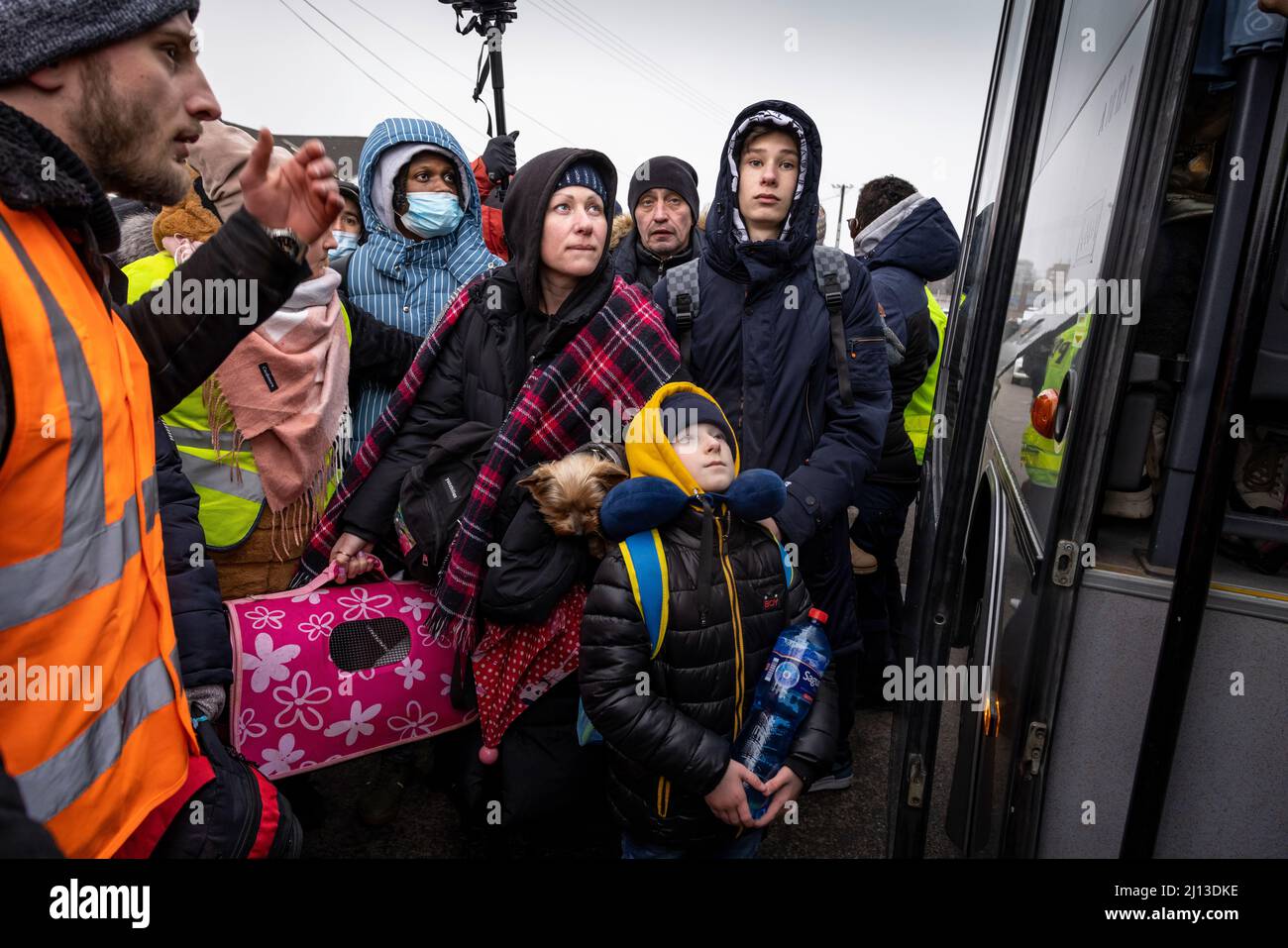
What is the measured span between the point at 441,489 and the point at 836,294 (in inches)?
50.1

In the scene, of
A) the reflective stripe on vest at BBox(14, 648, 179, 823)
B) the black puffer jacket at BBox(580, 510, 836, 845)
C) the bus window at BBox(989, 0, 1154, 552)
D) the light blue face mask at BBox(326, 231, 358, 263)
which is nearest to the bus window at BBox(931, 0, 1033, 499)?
the bus window at BBox(989, 0, 1154, 552)

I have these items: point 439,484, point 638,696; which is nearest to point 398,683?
point 439,484

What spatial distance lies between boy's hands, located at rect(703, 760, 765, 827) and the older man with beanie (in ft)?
8.51

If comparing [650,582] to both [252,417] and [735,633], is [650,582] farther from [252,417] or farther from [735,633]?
[252,417]

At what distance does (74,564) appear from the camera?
934mm

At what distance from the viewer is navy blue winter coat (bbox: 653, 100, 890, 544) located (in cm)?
224

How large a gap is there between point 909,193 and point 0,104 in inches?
133

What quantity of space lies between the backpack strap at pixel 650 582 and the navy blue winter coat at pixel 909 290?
1.59 meters

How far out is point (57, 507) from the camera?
0.91 meters

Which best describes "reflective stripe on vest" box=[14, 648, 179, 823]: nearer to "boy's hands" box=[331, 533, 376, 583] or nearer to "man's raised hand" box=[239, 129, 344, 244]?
"man's raised hand" box=[239, 129, 344, 244]

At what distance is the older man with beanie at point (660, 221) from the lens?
381cm

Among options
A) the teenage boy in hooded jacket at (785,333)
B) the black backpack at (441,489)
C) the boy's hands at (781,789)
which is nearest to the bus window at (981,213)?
the teenage boy in hooded jacket at (785,333)

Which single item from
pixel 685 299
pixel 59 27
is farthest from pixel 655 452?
pixel 59 27
